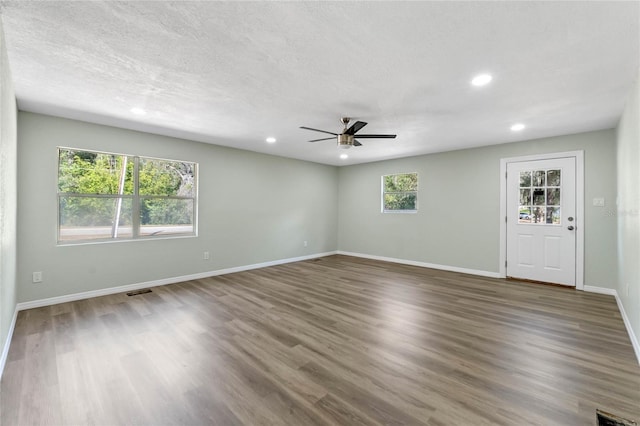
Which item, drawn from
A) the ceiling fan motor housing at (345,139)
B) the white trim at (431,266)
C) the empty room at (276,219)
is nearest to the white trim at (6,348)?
the empty room at (276,219)

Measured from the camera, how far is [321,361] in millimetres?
2316

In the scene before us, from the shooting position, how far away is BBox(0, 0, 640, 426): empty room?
1.81 metres

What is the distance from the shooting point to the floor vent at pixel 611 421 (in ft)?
5.35

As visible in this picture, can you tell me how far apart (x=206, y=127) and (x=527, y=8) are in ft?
12.7

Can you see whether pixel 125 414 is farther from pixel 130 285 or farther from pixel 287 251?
pixel 287 251

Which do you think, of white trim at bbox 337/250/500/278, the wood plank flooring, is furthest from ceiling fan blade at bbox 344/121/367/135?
white trim at bbox 337/250/500/278

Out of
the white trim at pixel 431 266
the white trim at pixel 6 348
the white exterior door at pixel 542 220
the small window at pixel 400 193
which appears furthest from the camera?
the small window at pixel 400 193

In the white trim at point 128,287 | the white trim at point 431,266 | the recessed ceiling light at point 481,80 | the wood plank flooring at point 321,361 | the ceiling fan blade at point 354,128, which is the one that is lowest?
the wood plank flooring at point 321,361

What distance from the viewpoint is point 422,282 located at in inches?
189

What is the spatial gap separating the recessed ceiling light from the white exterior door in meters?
3.12

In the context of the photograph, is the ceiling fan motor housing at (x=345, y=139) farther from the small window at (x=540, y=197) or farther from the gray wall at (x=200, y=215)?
the small window at (x=540, y=197)

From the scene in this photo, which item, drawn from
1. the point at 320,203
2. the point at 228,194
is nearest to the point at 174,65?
the point at 228,194

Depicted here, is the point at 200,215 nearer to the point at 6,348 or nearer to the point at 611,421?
the point at 6,348

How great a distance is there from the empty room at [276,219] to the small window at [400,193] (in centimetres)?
21
